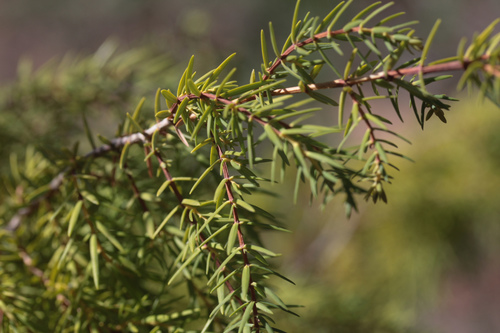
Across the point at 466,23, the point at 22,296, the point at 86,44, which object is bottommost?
the point at 22,296

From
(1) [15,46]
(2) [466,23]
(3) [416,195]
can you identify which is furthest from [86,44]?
(3) [416,195]

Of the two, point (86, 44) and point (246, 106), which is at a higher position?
point (86, 44)

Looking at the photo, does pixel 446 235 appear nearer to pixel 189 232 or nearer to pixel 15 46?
pixel 189 232

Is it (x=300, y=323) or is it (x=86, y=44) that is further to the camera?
(x=86, y=44)

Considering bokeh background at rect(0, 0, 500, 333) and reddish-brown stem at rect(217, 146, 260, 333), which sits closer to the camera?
reddish-brown stem at rect(217, 146, 260, 333)

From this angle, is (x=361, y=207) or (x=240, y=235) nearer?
(x=240, y=235)

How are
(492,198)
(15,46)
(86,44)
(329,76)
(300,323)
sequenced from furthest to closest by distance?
(15,46) < (86,44) < (329,76) < (492,198) < (300,323)

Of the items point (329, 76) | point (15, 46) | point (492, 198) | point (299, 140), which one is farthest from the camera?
point (15, 46)

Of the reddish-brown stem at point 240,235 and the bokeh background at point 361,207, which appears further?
the bokeh background at point 361,207

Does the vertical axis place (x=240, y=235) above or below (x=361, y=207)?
below

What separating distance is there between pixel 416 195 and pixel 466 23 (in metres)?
1.83

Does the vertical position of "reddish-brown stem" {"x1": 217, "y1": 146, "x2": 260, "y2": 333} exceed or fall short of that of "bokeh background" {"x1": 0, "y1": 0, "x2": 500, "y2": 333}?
it falls short

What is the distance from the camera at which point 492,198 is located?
564mm

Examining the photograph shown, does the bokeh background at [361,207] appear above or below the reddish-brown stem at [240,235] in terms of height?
above
